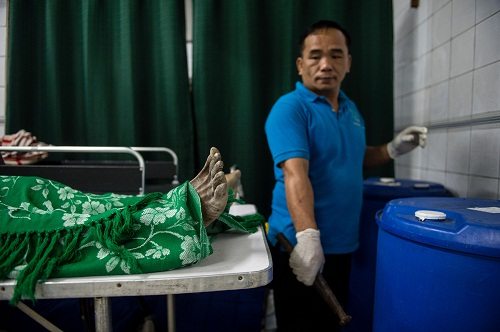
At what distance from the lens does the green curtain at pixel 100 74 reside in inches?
61.1

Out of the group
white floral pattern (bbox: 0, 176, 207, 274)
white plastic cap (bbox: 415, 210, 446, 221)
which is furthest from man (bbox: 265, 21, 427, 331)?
white floral pattern (bbox: 0, 176, 207, 274)

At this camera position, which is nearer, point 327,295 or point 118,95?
point 327,295

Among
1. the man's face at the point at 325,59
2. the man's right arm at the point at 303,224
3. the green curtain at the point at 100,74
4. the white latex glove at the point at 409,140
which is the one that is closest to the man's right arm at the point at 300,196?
the man's right arm at the point at 303,224

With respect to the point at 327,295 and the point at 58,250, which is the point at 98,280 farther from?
the point at 327,295

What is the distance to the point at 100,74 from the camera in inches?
62.5

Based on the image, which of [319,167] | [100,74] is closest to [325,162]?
[319,167]

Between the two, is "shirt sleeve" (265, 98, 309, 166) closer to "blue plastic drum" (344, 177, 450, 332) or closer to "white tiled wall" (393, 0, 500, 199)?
"blue plastic drum" (344, 177, 450, 332)

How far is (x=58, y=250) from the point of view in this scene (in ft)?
1.70

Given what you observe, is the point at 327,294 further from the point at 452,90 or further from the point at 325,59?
the point at 452,90

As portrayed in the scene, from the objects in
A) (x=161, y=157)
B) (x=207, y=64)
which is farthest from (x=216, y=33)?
(x=161, y=157)

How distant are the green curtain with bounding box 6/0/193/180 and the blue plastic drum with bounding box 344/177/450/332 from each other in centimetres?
90

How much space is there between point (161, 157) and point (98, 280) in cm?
120

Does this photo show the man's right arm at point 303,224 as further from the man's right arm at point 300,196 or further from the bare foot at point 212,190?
the bare foot at point 212,190

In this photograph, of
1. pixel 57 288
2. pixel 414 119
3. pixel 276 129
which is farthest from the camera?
pixel 414 119
